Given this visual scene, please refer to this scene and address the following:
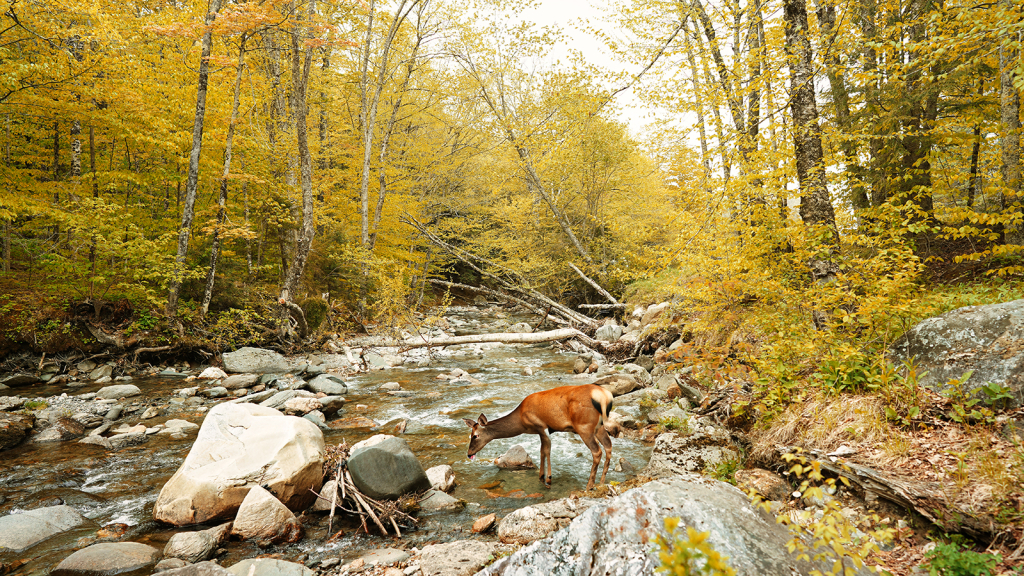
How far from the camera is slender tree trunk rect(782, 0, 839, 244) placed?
20.5 feet

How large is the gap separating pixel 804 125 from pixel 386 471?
736 centimetres

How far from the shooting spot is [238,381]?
11672 mm

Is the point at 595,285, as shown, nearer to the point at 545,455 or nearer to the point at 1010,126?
the point at 1010,126

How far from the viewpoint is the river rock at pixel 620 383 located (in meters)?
10.2

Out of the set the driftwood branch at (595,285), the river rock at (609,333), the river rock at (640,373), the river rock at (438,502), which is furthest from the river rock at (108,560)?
the driftwood branch at (595,285)

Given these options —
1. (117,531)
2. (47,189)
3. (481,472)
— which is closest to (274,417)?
(117,531)

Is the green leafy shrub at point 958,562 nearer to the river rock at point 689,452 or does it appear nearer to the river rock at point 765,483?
the river rock at point 765,483

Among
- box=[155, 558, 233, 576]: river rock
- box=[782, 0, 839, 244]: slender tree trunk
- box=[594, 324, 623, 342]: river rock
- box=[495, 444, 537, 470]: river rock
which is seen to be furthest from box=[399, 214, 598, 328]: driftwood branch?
box=[155, 558, 233, 576]: river rock

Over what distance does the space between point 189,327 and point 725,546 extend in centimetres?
1635

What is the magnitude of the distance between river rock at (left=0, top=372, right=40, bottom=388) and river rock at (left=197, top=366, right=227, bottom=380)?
3.53 meters

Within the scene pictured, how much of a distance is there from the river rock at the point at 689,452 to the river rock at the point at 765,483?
986 millimetres

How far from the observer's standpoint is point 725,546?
2.67m

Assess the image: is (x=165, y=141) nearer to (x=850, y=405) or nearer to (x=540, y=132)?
(x=540, y=132)

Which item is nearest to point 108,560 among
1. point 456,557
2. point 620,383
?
point 456,557
